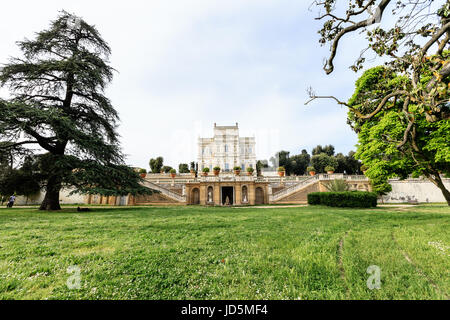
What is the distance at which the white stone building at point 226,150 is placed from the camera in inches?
2004

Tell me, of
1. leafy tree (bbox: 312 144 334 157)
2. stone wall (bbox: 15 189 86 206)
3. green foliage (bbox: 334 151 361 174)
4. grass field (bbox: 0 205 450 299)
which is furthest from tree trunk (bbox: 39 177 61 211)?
leafy tree (bbox: 312 144 334 157)

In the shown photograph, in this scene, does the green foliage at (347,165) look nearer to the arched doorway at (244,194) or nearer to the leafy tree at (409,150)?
the arched doorway at (244,194)

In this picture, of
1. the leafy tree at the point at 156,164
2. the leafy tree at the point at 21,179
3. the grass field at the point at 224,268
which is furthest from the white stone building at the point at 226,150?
the grass field at the point at 224,268

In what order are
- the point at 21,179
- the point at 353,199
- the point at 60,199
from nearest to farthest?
1. the point at 21,179
2. the point at 353,199
3. the point at 60,199

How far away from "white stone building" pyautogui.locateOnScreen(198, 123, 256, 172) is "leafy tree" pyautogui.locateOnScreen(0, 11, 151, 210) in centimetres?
3555

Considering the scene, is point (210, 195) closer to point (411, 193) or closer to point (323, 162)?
point (411, 193)

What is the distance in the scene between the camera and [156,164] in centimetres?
4853

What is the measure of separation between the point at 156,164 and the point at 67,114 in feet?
115

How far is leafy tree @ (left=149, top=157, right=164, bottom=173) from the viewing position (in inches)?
1889

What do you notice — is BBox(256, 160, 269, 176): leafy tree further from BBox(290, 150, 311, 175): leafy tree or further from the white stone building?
BBox(290, 150, 311, 175): leafy tree

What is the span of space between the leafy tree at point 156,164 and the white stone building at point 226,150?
10.0m

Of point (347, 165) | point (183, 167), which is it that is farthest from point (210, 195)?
point (347, 165)
